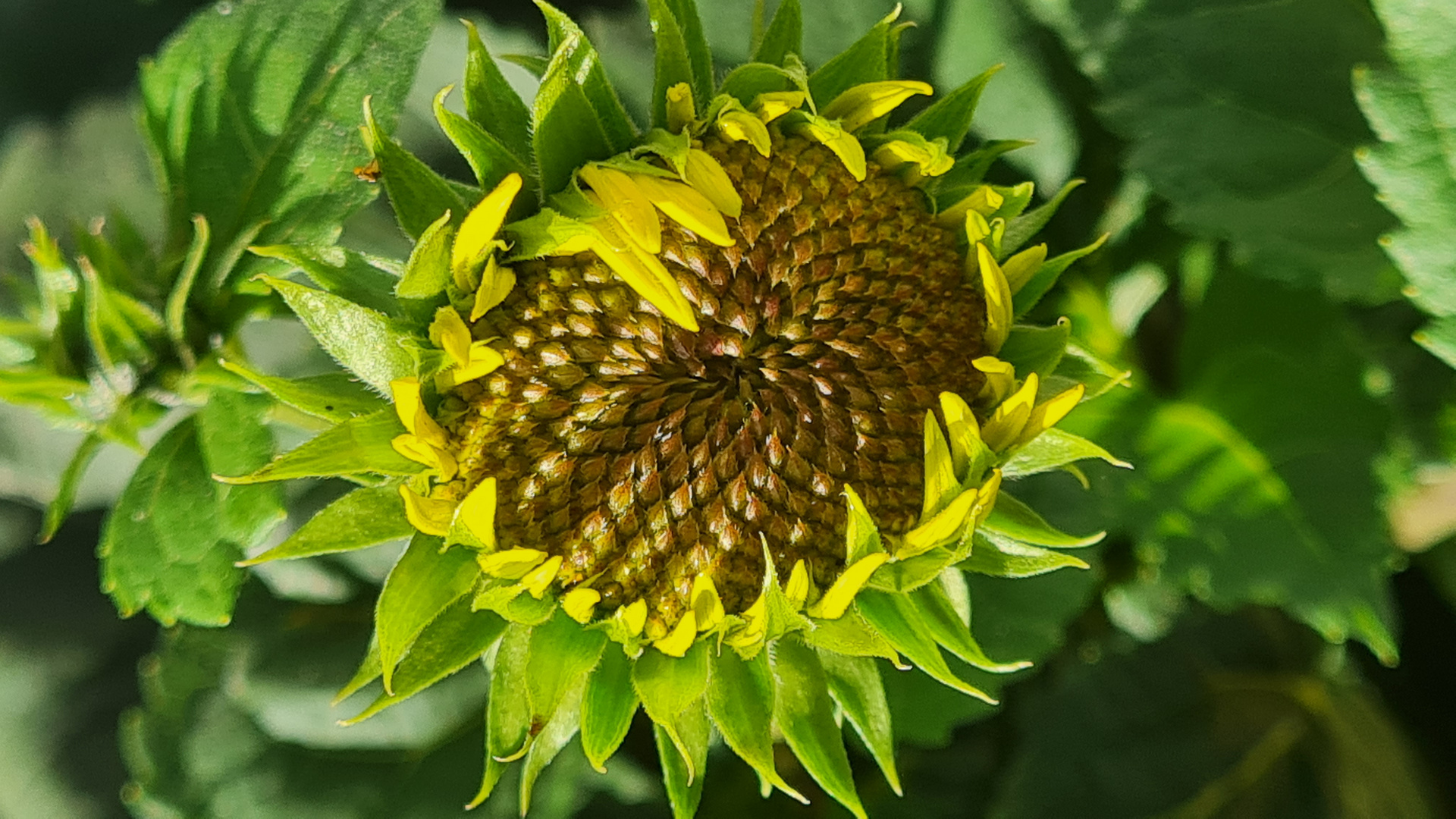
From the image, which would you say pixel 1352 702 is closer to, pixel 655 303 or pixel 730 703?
pixel 730 703

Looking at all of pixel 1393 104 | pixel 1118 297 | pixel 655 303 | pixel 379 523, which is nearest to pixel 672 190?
pixel 655 303

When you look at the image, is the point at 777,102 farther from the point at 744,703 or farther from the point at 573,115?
the point at 744,703

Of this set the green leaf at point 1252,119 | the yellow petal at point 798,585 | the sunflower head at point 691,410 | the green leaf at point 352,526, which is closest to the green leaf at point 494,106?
the sunflower head at point 691,410

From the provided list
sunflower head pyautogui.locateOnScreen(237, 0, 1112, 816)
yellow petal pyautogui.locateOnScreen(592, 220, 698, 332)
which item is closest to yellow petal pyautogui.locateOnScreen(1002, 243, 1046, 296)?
sunflower head pyautogui.locateOnScreen(237, 0, 1112, 816)

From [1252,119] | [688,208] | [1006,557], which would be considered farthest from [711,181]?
[1252,119]

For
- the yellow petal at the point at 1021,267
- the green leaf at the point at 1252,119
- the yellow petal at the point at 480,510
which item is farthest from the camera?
the green leaf at the point at 1252,119

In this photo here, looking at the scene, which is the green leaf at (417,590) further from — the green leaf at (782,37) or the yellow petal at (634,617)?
the green leaf at (782,37)
